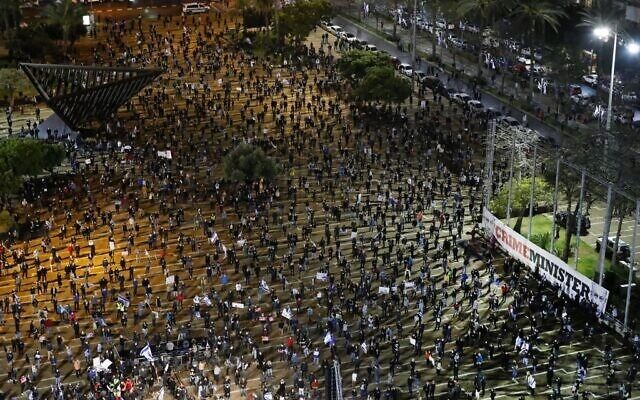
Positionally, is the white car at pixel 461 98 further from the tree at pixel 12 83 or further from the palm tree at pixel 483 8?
the tree at pixel 12 83

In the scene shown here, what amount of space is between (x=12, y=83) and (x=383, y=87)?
1330 inches

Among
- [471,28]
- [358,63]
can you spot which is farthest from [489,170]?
[471,28]

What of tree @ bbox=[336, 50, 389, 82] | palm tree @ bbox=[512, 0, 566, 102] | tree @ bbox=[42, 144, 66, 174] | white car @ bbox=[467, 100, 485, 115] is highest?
palm tree @ bbox=[512, 0, 566, 102]

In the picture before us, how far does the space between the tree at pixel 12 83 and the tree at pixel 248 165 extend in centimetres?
2969

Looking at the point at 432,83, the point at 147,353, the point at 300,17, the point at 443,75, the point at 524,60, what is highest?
the point at 300,17

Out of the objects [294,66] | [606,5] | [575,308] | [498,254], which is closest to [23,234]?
[498,254]

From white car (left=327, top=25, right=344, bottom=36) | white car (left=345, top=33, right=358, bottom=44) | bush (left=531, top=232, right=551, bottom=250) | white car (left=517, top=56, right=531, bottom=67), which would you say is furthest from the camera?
white car (left=327, top=25, right=344, bottom=36)

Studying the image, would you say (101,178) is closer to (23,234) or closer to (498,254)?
(23,234)

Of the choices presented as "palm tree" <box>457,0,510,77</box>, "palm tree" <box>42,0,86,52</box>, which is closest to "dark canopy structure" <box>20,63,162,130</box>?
"palm tree" <box>42,0,86,52</box>

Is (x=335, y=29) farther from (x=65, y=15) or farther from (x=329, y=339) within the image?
(x=329, y=339)

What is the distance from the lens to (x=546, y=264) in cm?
6091

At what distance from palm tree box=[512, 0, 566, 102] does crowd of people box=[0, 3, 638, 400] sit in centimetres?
918

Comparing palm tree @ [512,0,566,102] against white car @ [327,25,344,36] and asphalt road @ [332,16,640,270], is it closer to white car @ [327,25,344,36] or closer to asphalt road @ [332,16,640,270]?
asphalt road @ [332,16,640,270]

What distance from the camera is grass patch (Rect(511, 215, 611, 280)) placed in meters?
63.1
